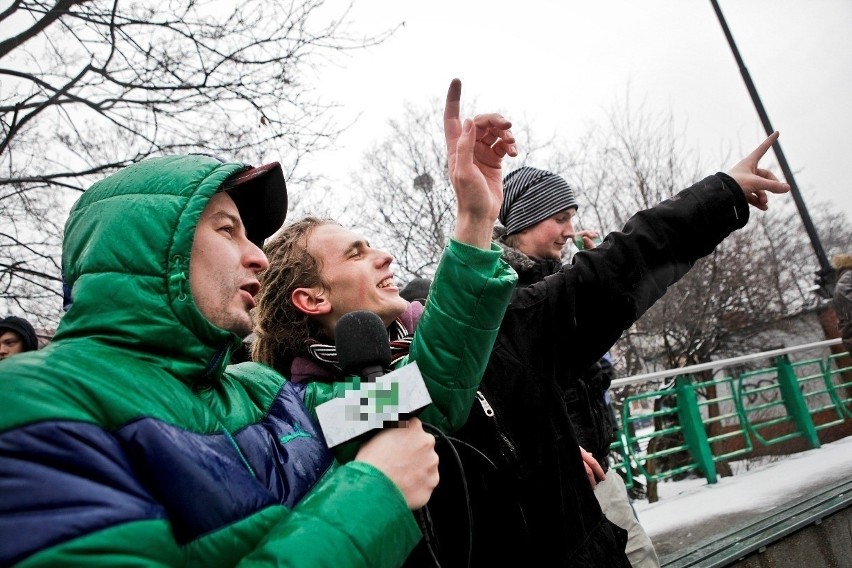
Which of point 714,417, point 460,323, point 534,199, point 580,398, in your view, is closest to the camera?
point 460,323

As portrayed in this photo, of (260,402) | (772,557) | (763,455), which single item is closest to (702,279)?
(763,455)

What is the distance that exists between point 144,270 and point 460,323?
2.57 ft

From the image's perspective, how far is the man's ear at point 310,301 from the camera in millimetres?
1872

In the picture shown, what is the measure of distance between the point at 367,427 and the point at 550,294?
101 centimetres

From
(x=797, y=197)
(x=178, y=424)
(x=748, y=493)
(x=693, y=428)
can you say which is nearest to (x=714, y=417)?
(x=693, y=428)

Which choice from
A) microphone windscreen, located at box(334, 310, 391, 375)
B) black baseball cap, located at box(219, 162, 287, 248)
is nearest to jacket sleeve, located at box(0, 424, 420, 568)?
microphone windscreen, located at box(334, 310, 391, 375)

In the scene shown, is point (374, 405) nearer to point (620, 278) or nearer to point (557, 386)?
point (557, 386)

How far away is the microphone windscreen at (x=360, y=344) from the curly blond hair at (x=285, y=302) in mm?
679

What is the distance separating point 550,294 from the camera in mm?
1831

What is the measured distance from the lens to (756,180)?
1872 mm

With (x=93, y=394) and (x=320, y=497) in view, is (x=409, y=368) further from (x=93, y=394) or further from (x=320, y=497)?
(x=93, y=394)

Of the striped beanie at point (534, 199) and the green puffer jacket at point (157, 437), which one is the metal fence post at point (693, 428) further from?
the green puffer jacket at point (157, 437)

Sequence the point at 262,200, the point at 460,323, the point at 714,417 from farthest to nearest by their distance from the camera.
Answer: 1. the point at 714,417
2. the point at 262,200
3. the point at 460,323

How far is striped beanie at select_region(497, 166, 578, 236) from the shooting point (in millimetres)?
2746
